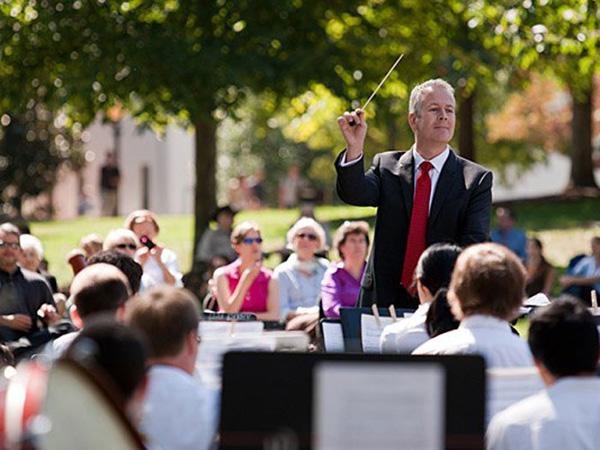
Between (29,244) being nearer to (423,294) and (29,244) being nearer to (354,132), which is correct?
(354,132)

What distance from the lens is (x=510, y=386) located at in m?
4.15

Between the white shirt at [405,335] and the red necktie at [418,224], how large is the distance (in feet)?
3.81

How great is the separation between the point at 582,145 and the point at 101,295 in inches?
924

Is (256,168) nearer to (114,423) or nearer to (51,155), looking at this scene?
(51,155)

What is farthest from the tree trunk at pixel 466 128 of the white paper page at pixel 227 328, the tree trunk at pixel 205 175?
the white paper page at pixel 227 328

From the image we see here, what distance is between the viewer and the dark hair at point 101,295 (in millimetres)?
Answer: 4918

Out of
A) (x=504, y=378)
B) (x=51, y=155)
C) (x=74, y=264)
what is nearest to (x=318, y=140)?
(x=51, y=155)

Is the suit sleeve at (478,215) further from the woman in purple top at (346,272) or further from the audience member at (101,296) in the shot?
the woman in purple top at (346,272)

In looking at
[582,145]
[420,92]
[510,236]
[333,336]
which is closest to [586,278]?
[510,236]

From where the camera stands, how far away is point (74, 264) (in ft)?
Result: 34.8

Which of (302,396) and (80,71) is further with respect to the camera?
(80,71)

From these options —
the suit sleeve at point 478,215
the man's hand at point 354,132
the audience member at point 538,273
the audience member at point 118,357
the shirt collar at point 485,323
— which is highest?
the man's hand at point 354,132

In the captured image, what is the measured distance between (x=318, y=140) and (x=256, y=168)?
9415 mm

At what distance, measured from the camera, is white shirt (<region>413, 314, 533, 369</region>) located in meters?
4.66
